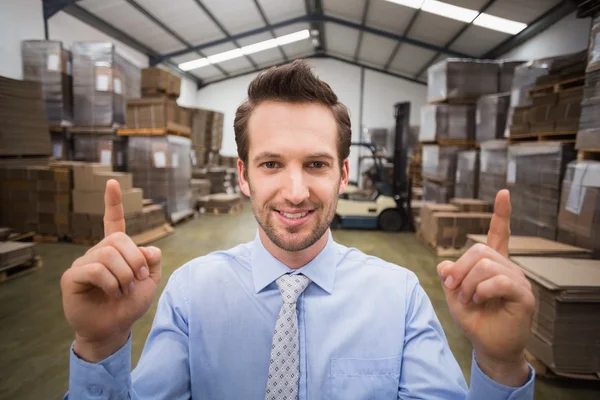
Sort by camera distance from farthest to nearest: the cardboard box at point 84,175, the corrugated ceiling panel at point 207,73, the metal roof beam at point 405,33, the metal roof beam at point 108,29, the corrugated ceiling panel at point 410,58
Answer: the corrugated ceiling panel at point 207,73 < the corrugated ceiling panel at point 410,58 < the metal roof beam at point 405,33 < the metal roof beam at point 108,29 < the cardboard box at point 84,175

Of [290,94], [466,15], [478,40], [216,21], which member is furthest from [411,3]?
[290,94]

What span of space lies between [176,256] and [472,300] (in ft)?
17.9

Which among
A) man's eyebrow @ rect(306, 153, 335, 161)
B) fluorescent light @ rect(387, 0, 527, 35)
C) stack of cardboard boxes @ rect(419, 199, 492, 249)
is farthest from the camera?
fluorescent light @ rect(387, 0, 527, 35)

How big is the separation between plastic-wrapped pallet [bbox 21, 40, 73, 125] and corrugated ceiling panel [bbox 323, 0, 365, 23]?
7807 millimetres

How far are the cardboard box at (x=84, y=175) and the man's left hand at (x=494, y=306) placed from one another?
21.3 ft

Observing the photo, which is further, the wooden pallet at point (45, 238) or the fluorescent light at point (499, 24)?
the fluorescent light at point (499, 24)

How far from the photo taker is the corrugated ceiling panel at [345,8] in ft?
34.3

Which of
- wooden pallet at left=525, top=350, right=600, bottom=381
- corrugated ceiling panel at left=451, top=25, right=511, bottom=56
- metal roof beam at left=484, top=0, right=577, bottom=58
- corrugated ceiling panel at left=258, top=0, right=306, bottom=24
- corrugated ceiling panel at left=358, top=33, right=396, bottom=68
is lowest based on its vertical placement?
wooden pallet at left=525, top=350, right=600, bottom=381

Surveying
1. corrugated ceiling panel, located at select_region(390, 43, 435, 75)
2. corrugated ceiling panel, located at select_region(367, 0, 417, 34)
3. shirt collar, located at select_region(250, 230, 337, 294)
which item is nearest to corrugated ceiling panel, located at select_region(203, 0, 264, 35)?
corrugated ceiling panel, located at select_region(367, 0, 417, 34)

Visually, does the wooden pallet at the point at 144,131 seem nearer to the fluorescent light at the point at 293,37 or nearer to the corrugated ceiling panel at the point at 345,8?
the corrugated ceiling panel at the point at 345,8

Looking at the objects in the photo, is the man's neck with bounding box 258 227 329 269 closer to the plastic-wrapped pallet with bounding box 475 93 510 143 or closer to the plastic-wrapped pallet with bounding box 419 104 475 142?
the plastic-wrapped pallet with bounding box 475 93 510 143

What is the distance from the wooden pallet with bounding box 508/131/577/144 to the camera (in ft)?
14.4

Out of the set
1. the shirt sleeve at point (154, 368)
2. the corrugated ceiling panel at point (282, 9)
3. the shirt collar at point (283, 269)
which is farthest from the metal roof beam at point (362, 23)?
the shirt sleeve at point (154, 368)

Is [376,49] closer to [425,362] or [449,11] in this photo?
[449,11]
